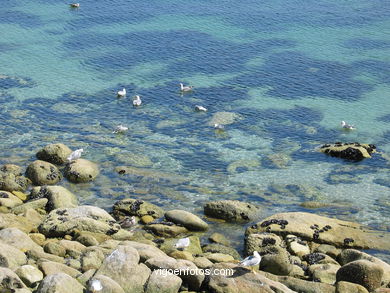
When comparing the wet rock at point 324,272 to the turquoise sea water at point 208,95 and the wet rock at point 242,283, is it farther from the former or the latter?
the turquoise sea water at point 208,95

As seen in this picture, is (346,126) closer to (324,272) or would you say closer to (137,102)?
(137,102)

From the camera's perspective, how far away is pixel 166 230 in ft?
98.7

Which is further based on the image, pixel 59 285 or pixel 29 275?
pixel 29 275

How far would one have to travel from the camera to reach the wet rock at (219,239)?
29.8 meters

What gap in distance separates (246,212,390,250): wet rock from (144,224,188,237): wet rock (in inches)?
135

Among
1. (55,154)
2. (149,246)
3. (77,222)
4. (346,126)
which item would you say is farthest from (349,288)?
(346,126)

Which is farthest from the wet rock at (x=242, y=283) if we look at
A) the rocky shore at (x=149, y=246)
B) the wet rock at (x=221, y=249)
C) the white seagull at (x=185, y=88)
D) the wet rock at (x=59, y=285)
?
the white seagull at (x=185, y=88)

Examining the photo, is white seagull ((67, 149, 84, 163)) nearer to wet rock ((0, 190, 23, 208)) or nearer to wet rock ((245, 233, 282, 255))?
wet rock ((0, 190, 23, 208))

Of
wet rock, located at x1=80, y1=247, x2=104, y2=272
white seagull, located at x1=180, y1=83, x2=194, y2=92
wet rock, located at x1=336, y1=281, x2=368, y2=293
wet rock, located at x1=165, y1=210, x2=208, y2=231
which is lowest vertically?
wet rock, located at x1=165, y1=210, x2=208, y2=231

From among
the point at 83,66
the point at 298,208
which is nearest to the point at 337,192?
the point at 298,208

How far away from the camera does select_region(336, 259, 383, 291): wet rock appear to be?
22984 mm

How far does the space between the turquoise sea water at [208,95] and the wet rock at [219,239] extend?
968 mm

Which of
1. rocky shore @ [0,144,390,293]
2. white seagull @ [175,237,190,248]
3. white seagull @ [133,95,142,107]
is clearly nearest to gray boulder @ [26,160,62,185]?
rocky shore @ [0,144,390,293]

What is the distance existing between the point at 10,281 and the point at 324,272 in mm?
12615
